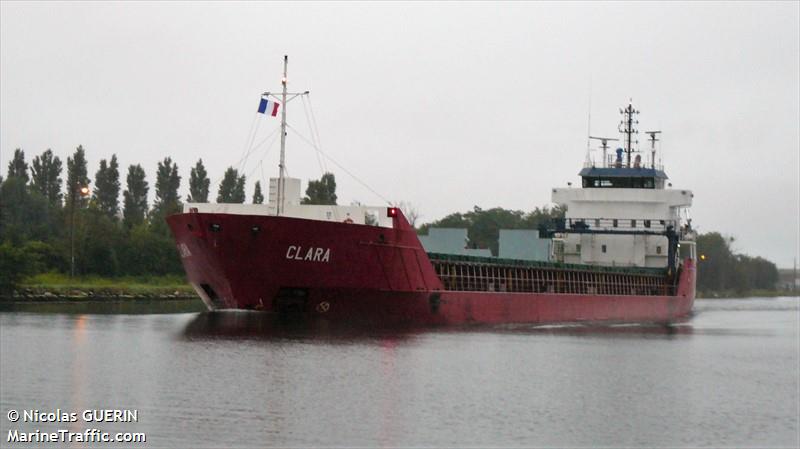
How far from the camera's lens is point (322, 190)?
7625 centimetres

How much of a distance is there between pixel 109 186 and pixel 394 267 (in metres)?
55.7

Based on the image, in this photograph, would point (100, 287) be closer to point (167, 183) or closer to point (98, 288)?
point (98, 288)

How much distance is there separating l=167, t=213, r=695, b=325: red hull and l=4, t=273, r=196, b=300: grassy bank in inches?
681

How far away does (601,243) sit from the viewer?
53281 mm

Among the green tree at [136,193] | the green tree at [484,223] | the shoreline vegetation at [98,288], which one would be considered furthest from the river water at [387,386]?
the green tree at [484,223]

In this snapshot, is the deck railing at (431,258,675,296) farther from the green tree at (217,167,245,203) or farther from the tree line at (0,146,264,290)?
the green tree at (217,167,245,203)

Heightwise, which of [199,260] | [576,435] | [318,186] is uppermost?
[318,186]

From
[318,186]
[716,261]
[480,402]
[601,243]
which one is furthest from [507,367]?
[716,261]

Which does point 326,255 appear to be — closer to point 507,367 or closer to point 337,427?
point 507,367

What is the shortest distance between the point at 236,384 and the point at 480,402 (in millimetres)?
4713

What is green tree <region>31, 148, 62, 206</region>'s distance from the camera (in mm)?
86188

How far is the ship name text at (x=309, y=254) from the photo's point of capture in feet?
105

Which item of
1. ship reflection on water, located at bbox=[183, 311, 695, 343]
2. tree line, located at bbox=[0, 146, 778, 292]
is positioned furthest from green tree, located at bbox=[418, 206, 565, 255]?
ship reflection on water, located at bbox=[183, 311, 695, 343]

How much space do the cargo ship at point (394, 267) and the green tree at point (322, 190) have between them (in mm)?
25164
